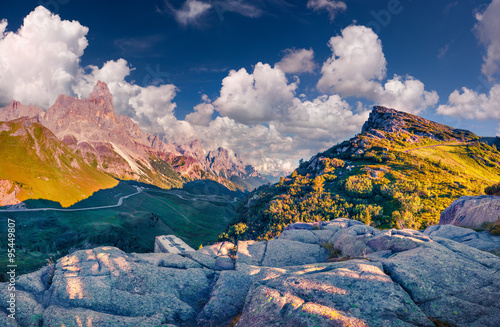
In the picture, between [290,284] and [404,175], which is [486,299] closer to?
[290,284]

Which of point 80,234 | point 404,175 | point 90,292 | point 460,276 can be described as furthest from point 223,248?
point 80,234

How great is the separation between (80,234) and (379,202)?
180m

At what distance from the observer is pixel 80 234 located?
147 meters

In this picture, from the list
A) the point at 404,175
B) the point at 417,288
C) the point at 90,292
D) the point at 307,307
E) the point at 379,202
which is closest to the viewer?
the point at 307,307

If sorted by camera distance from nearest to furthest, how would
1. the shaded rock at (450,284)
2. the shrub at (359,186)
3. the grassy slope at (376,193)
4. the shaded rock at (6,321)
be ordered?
1. the shaded rock at (450,284)
2. the shaded rock at (6,321)
3. the grassy slope at (376,193)
4. the shrub at (359,186)

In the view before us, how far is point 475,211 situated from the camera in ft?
116

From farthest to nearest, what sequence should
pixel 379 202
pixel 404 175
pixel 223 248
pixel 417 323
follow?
pixel 404 175, pixel 379 202, pixel 223 248, pixel 417 323

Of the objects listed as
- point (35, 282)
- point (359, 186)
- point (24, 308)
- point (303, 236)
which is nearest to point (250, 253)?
point (303, 236)

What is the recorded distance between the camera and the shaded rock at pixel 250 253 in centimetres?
2485

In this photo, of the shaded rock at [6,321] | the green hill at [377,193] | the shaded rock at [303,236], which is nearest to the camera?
the shaded rock at [6,321]

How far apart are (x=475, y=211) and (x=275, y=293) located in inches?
1647

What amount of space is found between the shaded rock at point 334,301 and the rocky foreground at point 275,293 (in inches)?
2.0

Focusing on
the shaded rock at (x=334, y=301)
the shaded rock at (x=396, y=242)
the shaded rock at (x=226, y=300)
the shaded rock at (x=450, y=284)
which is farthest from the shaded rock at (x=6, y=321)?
the shaded rock at (x=396, y=242)

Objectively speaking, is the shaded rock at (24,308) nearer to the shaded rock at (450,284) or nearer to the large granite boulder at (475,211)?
the shaded rock at (450,284)
